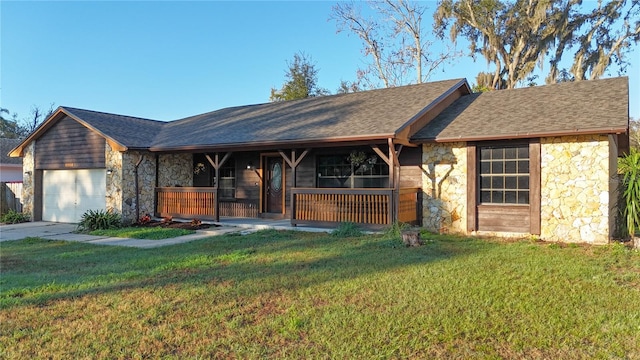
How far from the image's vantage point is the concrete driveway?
1096cm

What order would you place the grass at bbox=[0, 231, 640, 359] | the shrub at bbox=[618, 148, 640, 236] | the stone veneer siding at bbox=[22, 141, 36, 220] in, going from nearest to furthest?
the grass at bbox=[0, 231, 640, 359] → the shrub at bbox=[618, 148, 640, 236] → the stone veneer siding at bbox=[22, 141, 36, 220]

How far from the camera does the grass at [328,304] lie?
3408mm

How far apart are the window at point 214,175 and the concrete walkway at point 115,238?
1787 mm

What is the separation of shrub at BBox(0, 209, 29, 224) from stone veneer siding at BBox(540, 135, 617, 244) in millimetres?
16309

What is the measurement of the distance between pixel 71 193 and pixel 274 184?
7.16m

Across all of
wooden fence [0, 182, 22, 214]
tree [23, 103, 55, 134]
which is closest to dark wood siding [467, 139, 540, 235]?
wooden fence [0, 182, 22, 214]

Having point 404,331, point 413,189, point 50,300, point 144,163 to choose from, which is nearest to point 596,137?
point 413,189

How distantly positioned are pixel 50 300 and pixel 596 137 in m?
9.72

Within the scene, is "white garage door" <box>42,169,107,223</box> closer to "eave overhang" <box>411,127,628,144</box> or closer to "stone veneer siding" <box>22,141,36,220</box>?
"stone veneer siding" <box>22,141,36,220</box>

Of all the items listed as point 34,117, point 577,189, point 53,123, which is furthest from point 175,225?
point 34,117

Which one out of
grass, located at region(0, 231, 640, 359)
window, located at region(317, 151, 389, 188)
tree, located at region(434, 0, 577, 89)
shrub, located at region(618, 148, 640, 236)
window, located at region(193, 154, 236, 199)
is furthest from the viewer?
tree, located at region(434, 0, 577, 89)

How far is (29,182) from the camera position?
15.0 metres

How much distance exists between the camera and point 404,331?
3682 millimetres

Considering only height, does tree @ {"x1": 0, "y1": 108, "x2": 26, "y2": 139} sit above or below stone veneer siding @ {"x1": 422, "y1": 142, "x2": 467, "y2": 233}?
above
